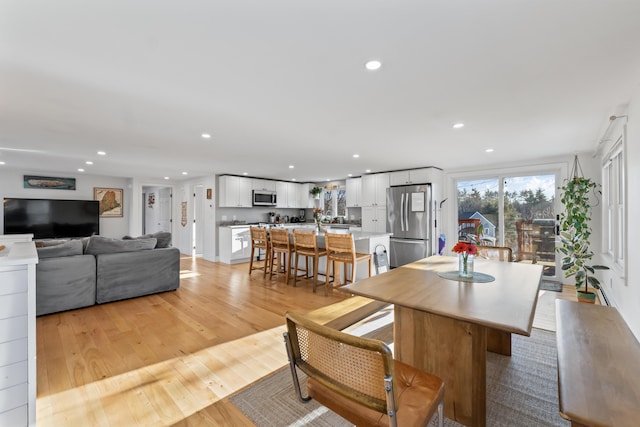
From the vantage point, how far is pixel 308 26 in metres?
1.47

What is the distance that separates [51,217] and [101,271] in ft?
14.5

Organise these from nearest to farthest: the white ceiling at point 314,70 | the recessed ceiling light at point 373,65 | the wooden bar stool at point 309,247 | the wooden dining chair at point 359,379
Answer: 1. the wooden dining chair at point 359,379
2. the white ceiling at point 314,70
3. the recessed ceiling light at point 373,65
4. the wooden bar stool at point 309,247

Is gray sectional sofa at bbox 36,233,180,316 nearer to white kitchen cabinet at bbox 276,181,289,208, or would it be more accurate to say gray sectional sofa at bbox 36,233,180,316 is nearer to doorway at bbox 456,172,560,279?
white kitchen cabinet at bbox 276,181,289,208

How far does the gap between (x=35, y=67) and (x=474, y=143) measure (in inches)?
178

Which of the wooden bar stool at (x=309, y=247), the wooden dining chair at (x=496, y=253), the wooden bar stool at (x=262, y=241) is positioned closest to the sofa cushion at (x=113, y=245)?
the wooden bar stool at (x=262, y=241)

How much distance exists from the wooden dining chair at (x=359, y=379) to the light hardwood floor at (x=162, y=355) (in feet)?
2.86

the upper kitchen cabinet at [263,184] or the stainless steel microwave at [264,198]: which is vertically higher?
the upper kitchen cabinet at [263,184]

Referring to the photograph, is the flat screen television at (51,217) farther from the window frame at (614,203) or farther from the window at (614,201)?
the window at (614,201)

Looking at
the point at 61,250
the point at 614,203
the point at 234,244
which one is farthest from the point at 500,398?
the point at 234,244

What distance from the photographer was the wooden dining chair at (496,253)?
3.00m

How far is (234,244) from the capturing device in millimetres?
6664

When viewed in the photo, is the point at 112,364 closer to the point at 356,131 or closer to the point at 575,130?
the point at 356,131

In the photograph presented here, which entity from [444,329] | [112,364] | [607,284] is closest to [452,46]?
[444,329]

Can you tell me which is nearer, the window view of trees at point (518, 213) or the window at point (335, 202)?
the window view of trees at point (518, 213)
